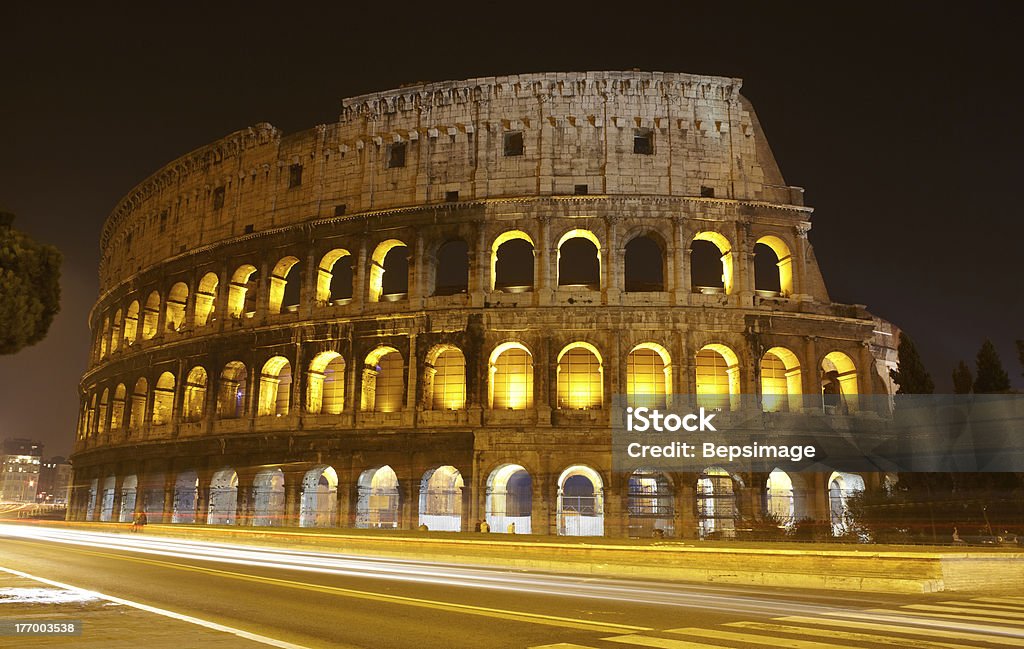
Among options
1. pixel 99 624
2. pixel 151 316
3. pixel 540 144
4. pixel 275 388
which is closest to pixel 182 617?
pixel 99 624

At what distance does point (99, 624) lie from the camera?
8.10 m

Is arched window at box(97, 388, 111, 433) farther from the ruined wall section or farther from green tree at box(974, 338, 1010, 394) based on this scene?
green tree at box(974, 338, 1010, 394)

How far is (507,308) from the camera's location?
29.3 metres

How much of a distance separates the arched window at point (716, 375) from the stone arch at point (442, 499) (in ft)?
33.2

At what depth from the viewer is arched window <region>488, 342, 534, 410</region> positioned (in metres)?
29.9

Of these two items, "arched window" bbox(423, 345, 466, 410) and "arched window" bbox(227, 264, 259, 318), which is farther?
"arched window" bbox(227, 264, 259, 318)

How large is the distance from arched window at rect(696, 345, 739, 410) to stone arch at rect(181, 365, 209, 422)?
22.2m

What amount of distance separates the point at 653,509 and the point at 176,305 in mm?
25633

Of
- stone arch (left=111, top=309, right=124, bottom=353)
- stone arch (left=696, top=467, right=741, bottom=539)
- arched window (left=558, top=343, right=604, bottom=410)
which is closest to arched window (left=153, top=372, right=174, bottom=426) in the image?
stone arch (left=111, top=309, right=124, bottom=353)

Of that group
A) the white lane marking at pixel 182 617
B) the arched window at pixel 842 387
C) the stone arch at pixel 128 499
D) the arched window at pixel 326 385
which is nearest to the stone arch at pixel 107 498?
the stone arch at pixel 128 499

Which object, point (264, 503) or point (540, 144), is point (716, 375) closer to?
point (540, 144)

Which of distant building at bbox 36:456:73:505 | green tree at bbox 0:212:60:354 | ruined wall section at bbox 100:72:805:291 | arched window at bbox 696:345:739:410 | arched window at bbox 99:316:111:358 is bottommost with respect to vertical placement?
distant building at bbox 36:456:73:505

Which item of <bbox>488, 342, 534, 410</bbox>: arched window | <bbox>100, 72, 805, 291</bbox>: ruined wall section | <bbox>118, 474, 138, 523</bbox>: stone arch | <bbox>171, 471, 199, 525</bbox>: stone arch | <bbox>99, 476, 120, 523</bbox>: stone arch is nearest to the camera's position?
<bbox>488, 342, 534, 410</bbox>: arched window

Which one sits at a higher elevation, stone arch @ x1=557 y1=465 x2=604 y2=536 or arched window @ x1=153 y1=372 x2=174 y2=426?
arched window @ x1=153 y1=372 x2=174 y2=426
